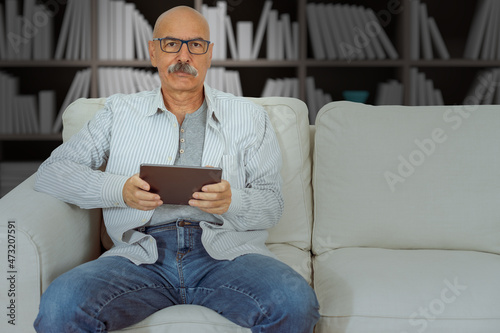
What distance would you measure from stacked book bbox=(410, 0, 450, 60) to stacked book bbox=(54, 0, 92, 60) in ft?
5.62

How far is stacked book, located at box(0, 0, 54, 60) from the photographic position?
9.27 ft

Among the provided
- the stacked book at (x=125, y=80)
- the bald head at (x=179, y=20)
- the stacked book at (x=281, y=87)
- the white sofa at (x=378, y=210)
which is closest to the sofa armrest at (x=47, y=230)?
the white sofa at (x=378, y=210)

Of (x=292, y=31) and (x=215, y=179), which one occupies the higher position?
(x=292, y=31)

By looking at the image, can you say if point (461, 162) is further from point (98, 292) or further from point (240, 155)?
point (98, 292)

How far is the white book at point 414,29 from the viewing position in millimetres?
2865

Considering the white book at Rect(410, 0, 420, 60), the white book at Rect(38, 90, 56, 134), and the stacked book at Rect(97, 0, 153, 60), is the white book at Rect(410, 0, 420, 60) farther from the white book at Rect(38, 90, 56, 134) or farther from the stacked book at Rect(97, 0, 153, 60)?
the white book at Rect(38, 90, 56, 134)

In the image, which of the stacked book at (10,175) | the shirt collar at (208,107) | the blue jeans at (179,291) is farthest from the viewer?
the stacked book at (10,175)

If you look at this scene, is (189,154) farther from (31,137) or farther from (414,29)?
(414,29)

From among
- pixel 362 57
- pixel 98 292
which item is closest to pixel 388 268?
pixel 98 292

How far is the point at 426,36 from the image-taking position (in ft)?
9.49

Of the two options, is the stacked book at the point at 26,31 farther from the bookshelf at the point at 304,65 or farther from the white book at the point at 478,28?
the white book at the point at 478,28

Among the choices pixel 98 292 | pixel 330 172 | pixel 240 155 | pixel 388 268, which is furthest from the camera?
pixel 330 172

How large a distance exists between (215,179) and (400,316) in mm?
516

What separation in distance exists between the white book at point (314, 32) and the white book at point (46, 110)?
1429mm
